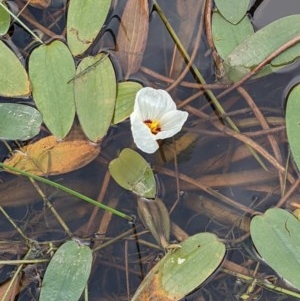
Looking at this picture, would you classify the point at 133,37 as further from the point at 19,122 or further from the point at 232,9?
the point at 19,122

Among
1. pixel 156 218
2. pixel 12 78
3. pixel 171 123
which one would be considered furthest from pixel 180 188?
pixel 12 78

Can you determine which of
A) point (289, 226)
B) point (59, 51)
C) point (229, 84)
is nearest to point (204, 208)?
point (289, 226)

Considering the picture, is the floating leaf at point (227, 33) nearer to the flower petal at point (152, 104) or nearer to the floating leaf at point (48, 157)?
the flower petal at point (152, 104)

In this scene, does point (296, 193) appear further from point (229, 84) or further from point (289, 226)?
point (229, 84)

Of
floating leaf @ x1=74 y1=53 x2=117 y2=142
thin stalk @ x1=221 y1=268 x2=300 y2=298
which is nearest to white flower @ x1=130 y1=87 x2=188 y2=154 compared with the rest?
floating leaf @ x1=74 y1=53 x2=117 y2=142

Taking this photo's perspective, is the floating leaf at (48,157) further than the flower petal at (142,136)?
Yes

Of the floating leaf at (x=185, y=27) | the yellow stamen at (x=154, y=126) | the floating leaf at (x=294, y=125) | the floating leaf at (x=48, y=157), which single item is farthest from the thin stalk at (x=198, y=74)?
the floating leaf at (x=48, y=157)
